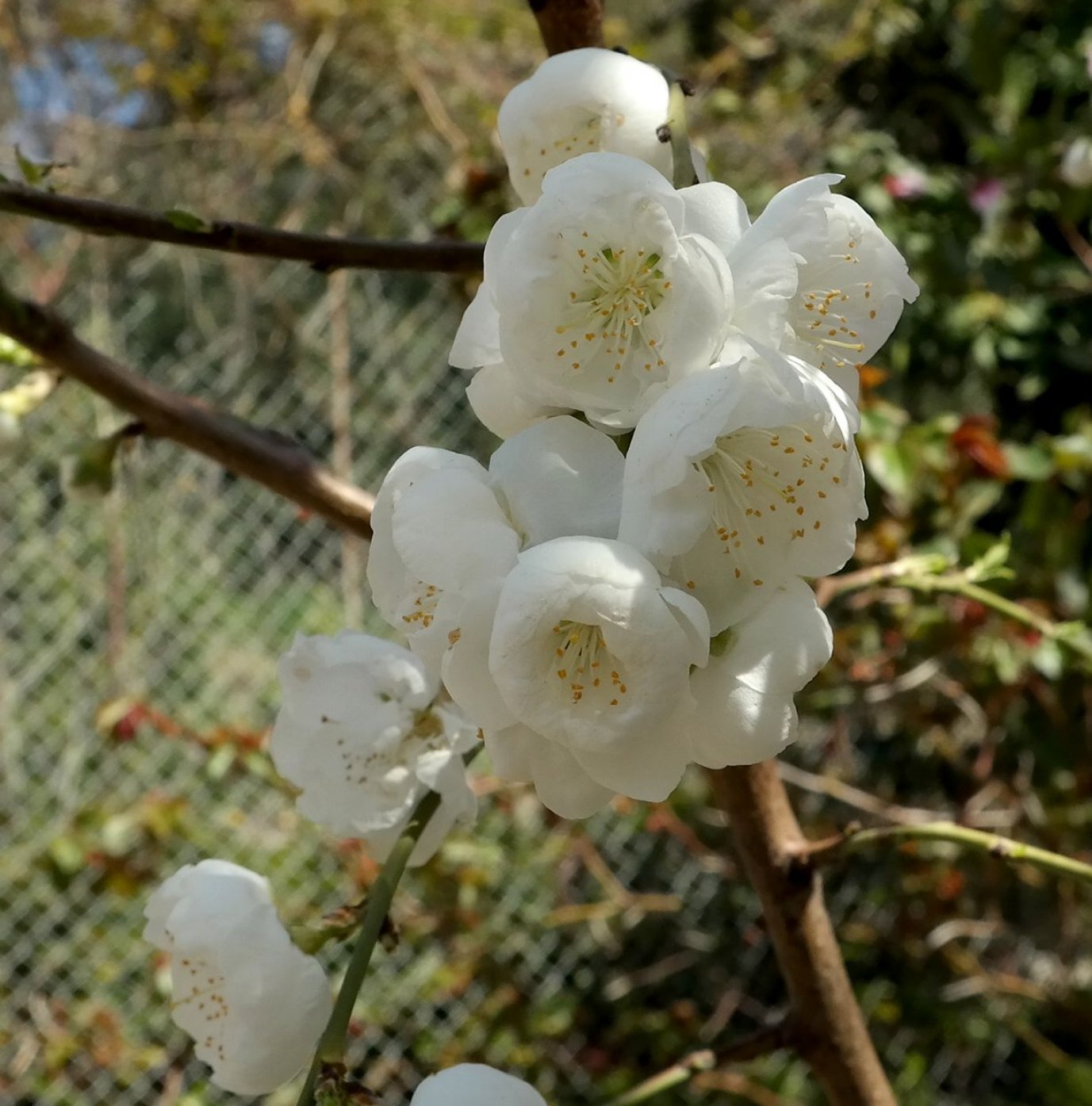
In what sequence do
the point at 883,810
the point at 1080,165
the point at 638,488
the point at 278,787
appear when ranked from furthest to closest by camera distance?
the point at 278,787 → the point at 883,810 → the point at 1080,165 → the point at 638,488

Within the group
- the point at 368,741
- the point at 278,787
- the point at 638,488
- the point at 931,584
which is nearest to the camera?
the point at 638,488

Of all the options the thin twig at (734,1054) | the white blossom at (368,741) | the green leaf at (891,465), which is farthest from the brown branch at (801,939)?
the green leaf at (891,465)

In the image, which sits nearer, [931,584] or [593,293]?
[593,293]

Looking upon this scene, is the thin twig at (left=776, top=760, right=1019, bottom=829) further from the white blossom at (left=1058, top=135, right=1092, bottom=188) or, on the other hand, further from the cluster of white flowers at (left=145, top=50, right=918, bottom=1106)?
the cluster of white flowers at (left=145, top=50, right=918, bottom=1106)

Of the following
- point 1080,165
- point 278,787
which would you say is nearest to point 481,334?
point 1080,165

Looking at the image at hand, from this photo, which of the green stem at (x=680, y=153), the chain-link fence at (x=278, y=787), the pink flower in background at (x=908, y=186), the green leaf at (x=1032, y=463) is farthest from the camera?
the chain-link fence at (x=278, y=787)

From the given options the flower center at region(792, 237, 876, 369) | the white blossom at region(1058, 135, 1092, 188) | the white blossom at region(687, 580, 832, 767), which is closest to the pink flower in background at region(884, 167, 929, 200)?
the white blossom at region(1058, 135, 1092, 188)

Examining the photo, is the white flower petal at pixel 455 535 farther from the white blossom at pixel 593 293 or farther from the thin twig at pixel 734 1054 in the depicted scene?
the thin twig at pixel 734 1054

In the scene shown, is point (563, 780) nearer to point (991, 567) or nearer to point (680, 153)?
point (680, 153)
